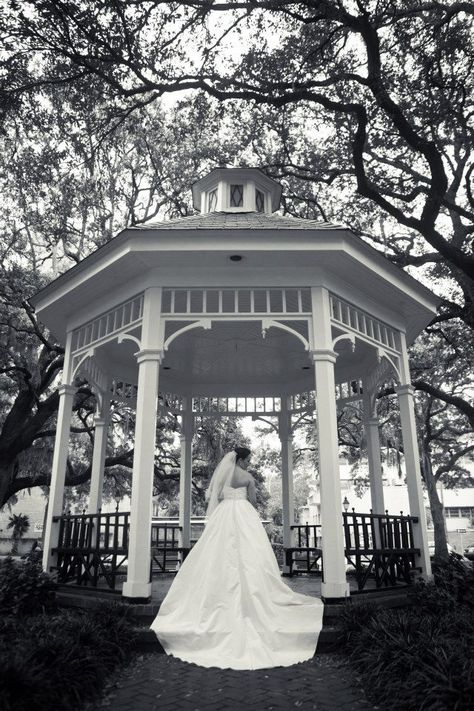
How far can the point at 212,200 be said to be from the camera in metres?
11.8

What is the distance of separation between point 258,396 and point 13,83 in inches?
326

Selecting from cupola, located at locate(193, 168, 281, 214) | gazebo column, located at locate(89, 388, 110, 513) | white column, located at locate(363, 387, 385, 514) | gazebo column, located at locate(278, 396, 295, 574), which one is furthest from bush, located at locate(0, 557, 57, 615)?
cupola, located at locate(193, 168, 281, 214)

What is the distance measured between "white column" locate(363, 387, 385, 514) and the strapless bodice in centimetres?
381

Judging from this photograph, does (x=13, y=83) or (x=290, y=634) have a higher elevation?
(x=13, y=83)

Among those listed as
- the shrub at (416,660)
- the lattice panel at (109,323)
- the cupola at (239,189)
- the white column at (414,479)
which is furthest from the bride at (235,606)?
the cupola at (239,189)

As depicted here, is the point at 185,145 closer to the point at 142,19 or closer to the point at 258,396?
the point at 142,19

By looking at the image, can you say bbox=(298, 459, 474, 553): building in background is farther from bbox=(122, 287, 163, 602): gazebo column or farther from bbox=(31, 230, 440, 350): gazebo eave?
bbox=(122, 287, 163, 602): gazebo column

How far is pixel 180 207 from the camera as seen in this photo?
1595 cm

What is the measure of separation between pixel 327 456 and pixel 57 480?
4.54 metres

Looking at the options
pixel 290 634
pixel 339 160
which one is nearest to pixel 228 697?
pixel 290 634

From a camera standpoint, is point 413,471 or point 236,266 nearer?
point 236,266

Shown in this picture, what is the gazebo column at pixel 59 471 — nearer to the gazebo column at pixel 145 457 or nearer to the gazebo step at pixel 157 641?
the gazebo column at pixel 145 457

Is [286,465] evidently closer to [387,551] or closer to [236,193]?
[387,551]

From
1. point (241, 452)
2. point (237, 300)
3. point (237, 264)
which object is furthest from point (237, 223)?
point (241, 452)
